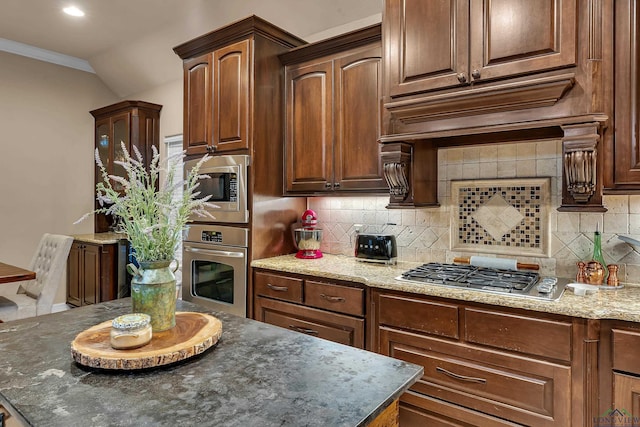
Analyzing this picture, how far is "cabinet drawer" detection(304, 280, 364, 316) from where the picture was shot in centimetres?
221

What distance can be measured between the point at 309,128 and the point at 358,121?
0.42 meters

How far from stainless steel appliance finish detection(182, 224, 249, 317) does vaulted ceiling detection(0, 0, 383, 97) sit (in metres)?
1.74

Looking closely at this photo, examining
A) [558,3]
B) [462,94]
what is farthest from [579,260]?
[558,3]

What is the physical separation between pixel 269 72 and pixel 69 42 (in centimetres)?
289

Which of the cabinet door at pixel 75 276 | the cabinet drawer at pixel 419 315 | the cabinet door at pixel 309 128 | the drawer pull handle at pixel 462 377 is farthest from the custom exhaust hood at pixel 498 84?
the cabinet door at pixel 75 276

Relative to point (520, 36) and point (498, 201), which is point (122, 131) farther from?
point (520, 36)

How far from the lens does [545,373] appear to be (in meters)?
1.65

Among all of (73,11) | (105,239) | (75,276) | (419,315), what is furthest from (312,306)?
(73,11)

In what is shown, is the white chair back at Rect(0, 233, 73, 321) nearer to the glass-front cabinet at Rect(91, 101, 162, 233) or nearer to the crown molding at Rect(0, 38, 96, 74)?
the glass-front cabinet at Rect(91, 101, 162, 233)

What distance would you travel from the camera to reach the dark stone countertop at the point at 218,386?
82 centimetres

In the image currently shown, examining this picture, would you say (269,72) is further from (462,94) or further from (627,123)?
(627,123)

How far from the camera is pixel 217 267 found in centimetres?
294

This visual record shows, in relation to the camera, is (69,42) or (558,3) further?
(69,42)

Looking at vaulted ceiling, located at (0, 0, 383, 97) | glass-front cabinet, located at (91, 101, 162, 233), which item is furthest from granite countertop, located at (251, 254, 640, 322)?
glass-front cabinet, located at (91, 101, 162, 233)
